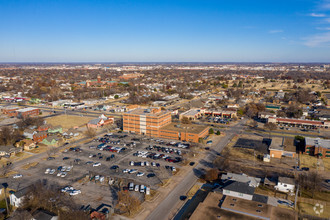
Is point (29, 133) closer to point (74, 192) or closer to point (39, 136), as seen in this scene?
point (39, 136)

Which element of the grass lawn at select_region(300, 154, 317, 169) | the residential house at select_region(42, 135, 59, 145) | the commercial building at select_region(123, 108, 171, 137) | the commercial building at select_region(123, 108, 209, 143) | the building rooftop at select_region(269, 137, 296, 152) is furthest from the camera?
the commercial building at select_region(123, 108, 171, 137)

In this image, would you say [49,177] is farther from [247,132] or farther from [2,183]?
[247,132]

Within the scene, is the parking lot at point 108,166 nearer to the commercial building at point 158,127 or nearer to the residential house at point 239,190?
the commercial building at point 158,127

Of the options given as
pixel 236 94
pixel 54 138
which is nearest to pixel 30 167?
pixel 54 138

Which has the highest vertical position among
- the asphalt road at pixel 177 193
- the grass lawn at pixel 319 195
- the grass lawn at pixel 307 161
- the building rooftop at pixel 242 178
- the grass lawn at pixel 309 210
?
the building rooftop at pixel 242 178

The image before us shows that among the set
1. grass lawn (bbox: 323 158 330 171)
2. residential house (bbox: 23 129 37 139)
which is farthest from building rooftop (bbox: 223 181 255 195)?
residential house (bbox: 23 129 37 139)

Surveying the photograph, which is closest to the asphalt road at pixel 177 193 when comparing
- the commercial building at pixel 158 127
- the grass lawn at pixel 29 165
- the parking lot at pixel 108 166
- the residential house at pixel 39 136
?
the parking lot at pixel 108 166

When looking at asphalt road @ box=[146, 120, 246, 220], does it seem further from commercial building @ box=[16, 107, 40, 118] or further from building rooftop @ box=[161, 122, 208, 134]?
commercial building @ box=[16, 107, 40, 118]

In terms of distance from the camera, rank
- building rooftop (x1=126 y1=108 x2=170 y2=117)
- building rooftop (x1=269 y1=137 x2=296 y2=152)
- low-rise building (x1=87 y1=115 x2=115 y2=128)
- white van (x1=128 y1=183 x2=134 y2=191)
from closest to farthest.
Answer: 1. white van (x1=128 y1=183 x2=134 y2=191)
2. building rooftop (x1=269 y1=137 x2=296 y2=152)
3. building rooftop (x1=126 y1=108 x2=170 y2=117)
4. low-rise building (x1=87 y1=115 x2=115 y2=128)
